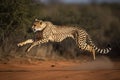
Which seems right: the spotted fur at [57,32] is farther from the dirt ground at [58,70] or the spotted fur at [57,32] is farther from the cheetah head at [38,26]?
the dirt ground at [58,70]

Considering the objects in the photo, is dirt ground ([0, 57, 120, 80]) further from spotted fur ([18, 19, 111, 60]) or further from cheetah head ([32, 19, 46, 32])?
cheetah head ([32, 19, 46, 32])

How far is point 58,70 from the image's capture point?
9.49 metres

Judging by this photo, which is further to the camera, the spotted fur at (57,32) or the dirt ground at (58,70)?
the spotted fur at (57,32)

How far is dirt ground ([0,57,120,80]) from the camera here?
27.8 feet

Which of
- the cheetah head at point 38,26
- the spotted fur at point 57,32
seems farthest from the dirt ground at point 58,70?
the cheetah head at point 38,26

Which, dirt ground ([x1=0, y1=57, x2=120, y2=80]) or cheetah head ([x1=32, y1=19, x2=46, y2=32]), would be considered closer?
dirt ground ([x1=0, y1=57, x2=120, y2=80])

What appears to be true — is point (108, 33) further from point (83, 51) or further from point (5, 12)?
point (5, 12)

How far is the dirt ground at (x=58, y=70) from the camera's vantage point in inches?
334

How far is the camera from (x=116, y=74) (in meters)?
8.81

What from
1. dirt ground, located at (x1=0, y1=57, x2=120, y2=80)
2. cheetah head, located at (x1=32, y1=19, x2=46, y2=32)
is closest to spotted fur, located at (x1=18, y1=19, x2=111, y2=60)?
cheetah head, located at (x1=32, y1=19, x2=46, y2=32)

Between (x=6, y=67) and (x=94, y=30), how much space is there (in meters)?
7.33

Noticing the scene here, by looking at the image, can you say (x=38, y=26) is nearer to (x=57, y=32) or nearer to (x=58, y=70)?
(x=57, y=32)

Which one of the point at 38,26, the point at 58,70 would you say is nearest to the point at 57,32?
the point at 38,26

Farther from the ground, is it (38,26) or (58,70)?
(38,26)
